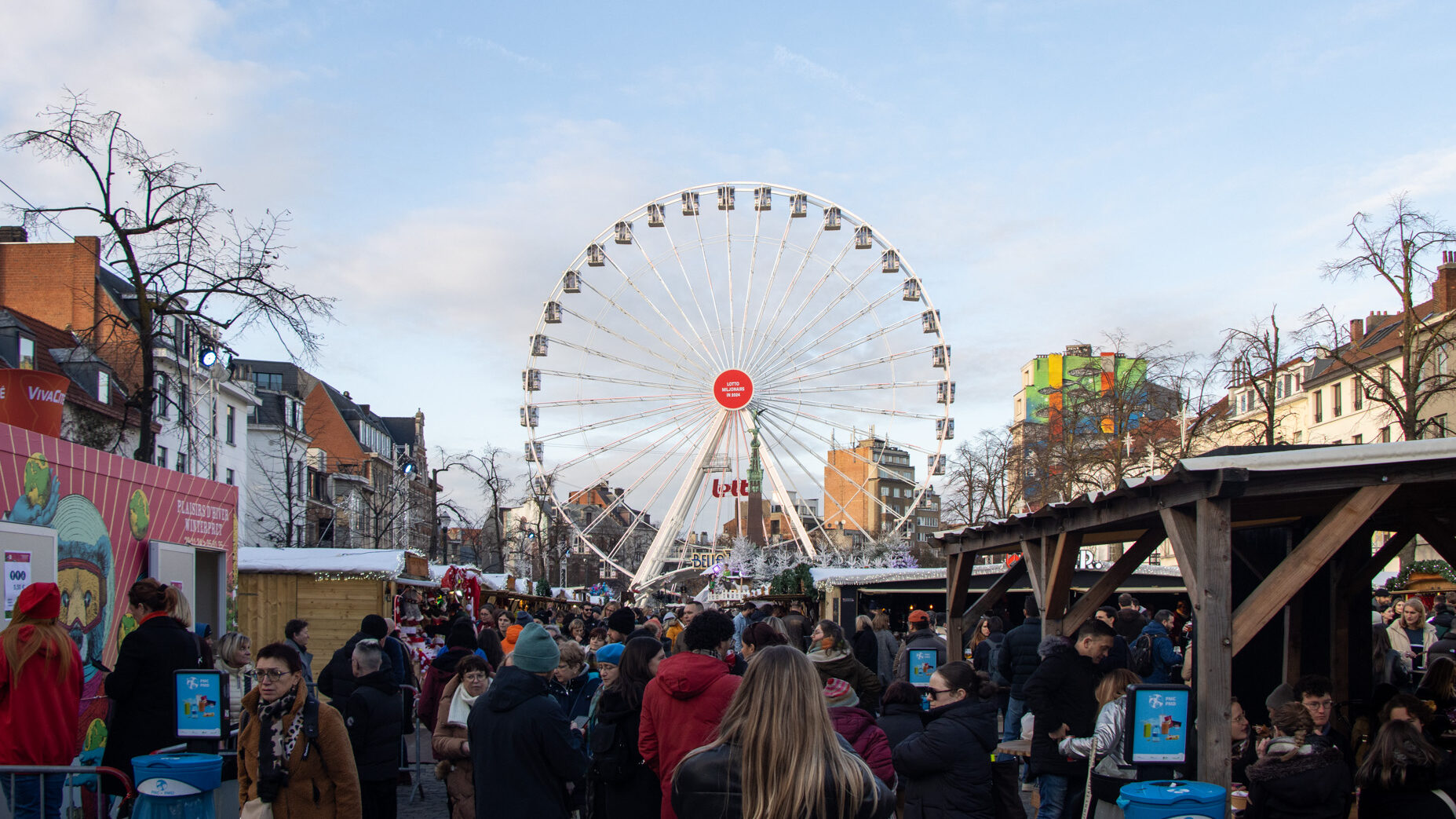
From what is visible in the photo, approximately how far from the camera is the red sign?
1078 centimetres

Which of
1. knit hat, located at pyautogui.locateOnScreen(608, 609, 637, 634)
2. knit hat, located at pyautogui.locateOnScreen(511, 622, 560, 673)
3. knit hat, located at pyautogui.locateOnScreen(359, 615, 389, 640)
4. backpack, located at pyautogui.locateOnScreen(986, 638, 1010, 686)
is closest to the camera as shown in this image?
knit hat, located at pyautogui.locateOnScreen(511, 622, 560, 673)

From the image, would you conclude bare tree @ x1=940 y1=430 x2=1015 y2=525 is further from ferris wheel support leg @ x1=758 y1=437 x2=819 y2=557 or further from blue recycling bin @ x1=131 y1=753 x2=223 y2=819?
blue recycling bin @ x1=131 y1=753 x2=223 y2=819

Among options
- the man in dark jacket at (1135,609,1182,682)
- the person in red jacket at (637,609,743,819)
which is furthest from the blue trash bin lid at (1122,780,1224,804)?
the man in dark jacket at (1135,609,1182,682)

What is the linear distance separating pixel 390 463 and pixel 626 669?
82875 millimetres

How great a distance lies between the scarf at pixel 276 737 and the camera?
6.57 meters

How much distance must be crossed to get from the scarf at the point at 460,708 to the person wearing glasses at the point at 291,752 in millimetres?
1915

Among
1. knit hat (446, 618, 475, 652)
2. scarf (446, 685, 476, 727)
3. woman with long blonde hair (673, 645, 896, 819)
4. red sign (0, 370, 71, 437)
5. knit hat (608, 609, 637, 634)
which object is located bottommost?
scarf (446, 685, 476, 727)

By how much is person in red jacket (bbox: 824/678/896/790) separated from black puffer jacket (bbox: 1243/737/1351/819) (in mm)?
1971

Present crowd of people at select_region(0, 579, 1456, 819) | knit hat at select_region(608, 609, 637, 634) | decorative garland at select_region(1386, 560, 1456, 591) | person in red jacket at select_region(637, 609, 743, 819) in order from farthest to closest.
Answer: decorative garland at select_region(1386, 560, 1456, 591), knit hat at select_region(608, 609, 637, 634), person in red jacket at select_region(637, 609, 743, 819), crowd of people at select_region(0, 579, 1456, 819)

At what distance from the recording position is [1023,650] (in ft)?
42.8

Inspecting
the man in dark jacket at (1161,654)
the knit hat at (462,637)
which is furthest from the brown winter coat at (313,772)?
the man in dark jacket at (1161,654)

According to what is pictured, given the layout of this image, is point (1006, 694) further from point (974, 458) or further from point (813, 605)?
point (974, 458)

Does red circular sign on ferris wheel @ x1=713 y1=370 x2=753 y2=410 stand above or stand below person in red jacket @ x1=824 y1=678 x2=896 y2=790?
above

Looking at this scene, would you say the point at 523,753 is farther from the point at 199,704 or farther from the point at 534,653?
the point at 199,704
